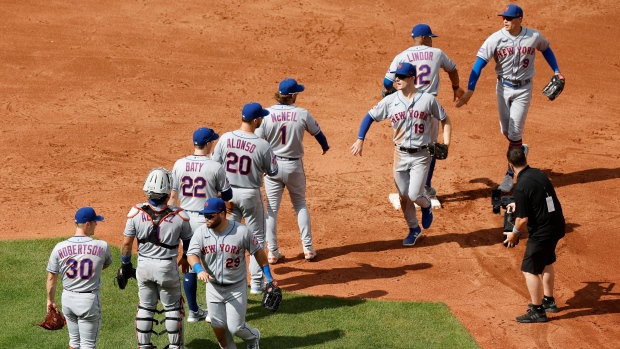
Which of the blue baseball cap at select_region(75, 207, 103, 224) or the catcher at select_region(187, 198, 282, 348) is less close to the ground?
the blue baseball cap at select_region(75, 207, 103, 224)

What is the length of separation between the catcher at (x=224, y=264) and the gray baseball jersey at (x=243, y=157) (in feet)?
5.28

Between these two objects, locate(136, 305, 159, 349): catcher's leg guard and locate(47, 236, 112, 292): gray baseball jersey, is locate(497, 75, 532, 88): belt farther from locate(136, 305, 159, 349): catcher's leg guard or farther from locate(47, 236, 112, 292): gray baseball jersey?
locate(47, 236, 112, 292): gray baseball jersey

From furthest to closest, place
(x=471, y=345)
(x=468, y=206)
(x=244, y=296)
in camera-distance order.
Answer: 1. (x=468, y=206)
2. (x=471, y=345)
3. (x=244, y=296)

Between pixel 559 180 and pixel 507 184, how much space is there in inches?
45.1

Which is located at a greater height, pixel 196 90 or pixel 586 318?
pixel 196 90

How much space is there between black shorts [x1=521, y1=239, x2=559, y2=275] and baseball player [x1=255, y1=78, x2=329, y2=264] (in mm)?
2926

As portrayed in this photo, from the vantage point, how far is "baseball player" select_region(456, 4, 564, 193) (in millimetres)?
12930

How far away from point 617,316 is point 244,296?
443cm

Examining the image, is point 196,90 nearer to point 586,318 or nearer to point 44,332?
point 44,332

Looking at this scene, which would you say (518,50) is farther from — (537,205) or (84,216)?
(84,216)

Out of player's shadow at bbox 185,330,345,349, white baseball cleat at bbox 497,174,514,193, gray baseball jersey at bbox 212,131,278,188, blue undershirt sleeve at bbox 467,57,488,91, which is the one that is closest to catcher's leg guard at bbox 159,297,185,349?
player's shadow at bbox 185,330,345,349

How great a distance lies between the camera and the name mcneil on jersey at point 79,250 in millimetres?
8688

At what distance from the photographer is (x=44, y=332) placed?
1002 cm

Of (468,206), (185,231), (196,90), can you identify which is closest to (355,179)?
(468,206)
